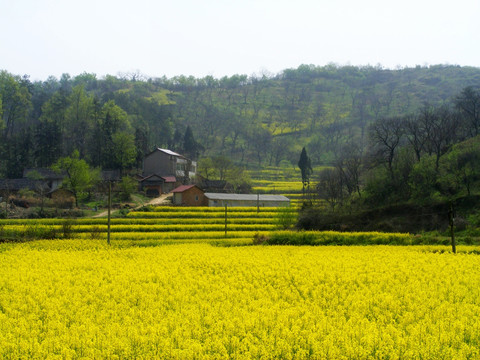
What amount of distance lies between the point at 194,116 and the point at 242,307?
133 meters

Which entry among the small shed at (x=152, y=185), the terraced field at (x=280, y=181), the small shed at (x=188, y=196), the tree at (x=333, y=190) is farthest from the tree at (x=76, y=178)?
the tree at (x=333, y=190)

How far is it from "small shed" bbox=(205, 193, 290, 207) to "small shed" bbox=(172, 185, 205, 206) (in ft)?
4.21

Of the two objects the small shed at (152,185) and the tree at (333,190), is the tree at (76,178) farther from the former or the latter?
the tree at (333,190)

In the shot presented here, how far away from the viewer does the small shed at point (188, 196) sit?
192ft

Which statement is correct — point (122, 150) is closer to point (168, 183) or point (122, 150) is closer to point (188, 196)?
point (168, 183)

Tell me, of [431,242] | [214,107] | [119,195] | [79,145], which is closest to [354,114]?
[214,107]

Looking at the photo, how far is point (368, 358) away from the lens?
9711mm

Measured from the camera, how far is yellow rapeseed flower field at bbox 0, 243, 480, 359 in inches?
402

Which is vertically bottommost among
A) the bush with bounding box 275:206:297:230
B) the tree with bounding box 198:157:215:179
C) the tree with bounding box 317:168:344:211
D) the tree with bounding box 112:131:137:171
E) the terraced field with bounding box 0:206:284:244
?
the terraced field with bounding box 0:206:284:244

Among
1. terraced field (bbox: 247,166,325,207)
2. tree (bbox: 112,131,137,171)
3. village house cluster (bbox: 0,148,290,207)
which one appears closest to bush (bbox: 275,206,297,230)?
village house cluster (bbox: 0,148,290,207)

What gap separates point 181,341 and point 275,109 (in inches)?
6368

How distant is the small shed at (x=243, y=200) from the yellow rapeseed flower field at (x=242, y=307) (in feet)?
119

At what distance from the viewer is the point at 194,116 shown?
143 m

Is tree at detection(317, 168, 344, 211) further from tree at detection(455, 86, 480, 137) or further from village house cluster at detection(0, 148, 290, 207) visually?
tree at detection(455, 86, 480, 137)
